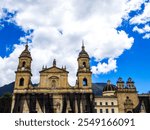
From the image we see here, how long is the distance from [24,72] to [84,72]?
39.0ft

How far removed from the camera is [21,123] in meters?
8.13

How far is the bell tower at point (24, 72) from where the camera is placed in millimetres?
42656

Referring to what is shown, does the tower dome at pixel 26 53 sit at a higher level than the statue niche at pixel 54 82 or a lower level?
higher

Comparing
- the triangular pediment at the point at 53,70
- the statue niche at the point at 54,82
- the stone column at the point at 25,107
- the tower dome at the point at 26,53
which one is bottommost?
the stone column at the point at 25,107

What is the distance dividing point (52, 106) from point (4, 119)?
33433 mm

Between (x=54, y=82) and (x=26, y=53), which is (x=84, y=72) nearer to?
(x=54, y=82)

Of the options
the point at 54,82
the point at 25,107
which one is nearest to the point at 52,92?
the point at 54,82

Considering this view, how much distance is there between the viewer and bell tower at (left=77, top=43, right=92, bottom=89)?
140 feet

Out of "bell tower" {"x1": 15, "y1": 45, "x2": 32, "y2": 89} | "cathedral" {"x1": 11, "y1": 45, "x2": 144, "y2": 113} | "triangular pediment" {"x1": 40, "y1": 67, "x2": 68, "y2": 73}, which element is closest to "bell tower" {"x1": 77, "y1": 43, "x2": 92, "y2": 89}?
"cathedral" {"x1": 11, "y1": 45, "x2": 144, "y2": 113}

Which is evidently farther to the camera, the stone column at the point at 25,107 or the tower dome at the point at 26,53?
the tower dome at the point at 26,53

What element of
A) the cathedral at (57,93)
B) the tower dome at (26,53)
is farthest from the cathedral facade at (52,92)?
the tower dome at (26,53)

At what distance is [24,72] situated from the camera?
142 feet

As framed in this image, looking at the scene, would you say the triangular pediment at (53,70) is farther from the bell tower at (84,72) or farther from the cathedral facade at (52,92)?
the bell tower at (84,72)

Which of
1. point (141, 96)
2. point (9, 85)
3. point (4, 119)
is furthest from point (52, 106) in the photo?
point (9, 85)
